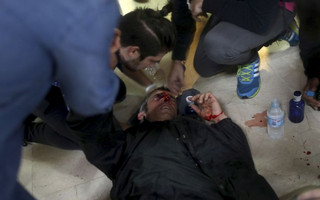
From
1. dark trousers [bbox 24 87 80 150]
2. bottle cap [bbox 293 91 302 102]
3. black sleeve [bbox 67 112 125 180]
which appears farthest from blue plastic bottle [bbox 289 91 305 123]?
dark trousers [bbox 24 87 80 150]

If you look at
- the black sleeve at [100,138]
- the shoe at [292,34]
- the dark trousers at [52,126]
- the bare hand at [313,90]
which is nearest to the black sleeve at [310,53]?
the bare hand at [313,90]

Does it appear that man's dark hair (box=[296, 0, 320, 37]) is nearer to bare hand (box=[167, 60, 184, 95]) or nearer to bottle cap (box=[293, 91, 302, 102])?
bottle cap (box=[293, 91, 302, 102])

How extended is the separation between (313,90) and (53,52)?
1.54 metres

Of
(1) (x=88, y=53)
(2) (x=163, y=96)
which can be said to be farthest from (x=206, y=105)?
(1) (x=88, y=53)

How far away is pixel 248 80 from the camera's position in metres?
1.82

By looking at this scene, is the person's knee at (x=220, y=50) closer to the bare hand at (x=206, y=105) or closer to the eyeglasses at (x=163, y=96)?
the bare hand at (x=206, y=105)

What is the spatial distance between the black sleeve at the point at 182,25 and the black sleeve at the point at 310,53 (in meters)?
0.58

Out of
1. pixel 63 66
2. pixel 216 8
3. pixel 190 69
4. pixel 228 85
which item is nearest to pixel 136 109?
pixel 190 69

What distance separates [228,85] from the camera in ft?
6.40

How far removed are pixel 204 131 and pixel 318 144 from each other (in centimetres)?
61

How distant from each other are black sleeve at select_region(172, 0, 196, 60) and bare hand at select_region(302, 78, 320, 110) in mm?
699

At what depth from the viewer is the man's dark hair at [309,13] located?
123cm

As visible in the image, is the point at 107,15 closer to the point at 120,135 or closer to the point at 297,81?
the point at 120,135

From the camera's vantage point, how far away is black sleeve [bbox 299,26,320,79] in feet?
5.44
